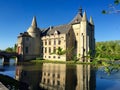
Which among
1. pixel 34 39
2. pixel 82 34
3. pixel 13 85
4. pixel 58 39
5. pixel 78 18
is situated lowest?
pixel 13 85

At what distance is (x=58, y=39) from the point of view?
6625cm

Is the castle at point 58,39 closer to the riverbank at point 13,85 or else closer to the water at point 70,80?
the water at point 70,80

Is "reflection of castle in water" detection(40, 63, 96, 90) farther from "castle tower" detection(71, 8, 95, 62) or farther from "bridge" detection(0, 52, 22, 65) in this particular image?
"bridge" detection(0, 52, 22, 65)

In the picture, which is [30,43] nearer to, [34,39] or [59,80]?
[34,39]

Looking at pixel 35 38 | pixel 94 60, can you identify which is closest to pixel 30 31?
pixel 35 38

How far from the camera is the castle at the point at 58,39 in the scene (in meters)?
62.4

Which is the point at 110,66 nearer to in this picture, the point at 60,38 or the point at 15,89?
the point at 15,89

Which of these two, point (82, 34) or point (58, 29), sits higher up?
point (58, 29)

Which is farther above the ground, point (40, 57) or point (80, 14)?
point (80, 14)

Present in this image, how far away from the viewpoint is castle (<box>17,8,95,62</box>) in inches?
2456

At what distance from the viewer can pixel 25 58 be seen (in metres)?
68.2

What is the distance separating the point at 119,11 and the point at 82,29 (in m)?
59.7

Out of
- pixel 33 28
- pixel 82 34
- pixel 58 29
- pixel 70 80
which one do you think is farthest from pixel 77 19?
pixel 70 80

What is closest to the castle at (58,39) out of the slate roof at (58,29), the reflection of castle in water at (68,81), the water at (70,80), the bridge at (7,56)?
the slate roof at (58,29)
